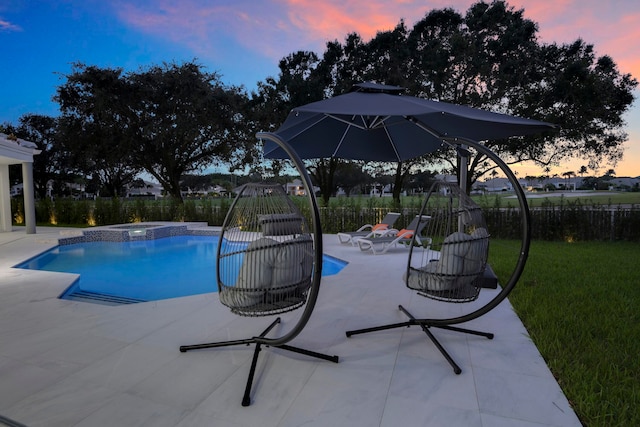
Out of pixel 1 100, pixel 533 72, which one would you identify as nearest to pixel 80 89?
pixel 533 72

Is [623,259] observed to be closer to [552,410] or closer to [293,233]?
[552,410]

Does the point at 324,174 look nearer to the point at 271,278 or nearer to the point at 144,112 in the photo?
the point at 144,112

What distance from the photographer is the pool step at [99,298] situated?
551cm

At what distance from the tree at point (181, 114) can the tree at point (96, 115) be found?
1.47ft

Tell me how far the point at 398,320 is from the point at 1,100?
47.4m

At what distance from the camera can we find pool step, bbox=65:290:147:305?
5.51 metres

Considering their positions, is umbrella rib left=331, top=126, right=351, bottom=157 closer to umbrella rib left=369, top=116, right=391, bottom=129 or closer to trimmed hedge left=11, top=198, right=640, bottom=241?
umbrella rib left=369, top=116, right=391, bottom=129

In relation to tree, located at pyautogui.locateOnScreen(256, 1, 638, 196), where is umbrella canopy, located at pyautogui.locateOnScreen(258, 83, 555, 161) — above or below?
below

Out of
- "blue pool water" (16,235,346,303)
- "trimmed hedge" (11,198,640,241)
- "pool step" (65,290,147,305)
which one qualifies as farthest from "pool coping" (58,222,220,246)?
"pool step" (65,290,147,305)

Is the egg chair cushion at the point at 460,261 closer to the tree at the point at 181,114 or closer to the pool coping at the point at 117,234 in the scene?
the pool coping at the point at 117,234

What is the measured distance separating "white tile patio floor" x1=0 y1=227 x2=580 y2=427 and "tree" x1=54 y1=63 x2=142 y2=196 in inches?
582

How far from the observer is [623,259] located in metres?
7.01

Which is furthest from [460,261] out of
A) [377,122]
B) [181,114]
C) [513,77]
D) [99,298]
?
[181,114]

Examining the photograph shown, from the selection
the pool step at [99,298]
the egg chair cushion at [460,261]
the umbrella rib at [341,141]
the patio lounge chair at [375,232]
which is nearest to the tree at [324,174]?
the patio lounge chair at [375,232]
